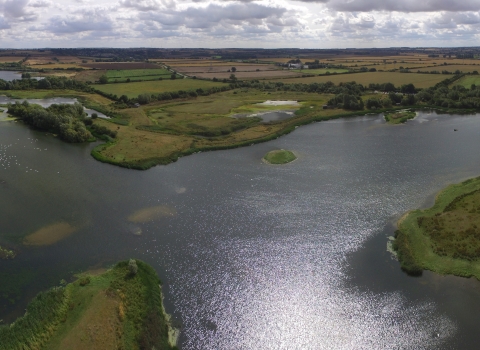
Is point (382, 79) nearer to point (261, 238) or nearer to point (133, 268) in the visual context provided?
point (261, 238)

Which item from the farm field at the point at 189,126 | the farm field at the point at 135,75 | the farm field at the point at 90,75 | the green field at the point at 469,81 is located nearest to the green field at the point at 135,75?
the farm field at the point at 135,75

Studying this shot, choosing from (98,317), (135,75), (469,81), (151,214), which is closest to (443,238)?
(151,214)

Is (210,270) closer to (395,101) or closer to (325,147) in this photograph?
(325,147)

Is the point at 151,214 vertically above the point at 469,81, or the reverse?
the point at 469,81

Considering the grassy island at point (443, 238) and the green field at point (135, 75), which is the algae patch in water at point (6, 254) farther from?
the green field at point (135, 75)

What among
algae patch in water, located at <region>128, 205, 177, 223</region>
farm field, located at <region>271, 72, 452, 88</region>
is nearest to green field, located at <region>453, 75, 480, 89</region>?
farm field, located at <region>271, 72, 452, 88</region>
